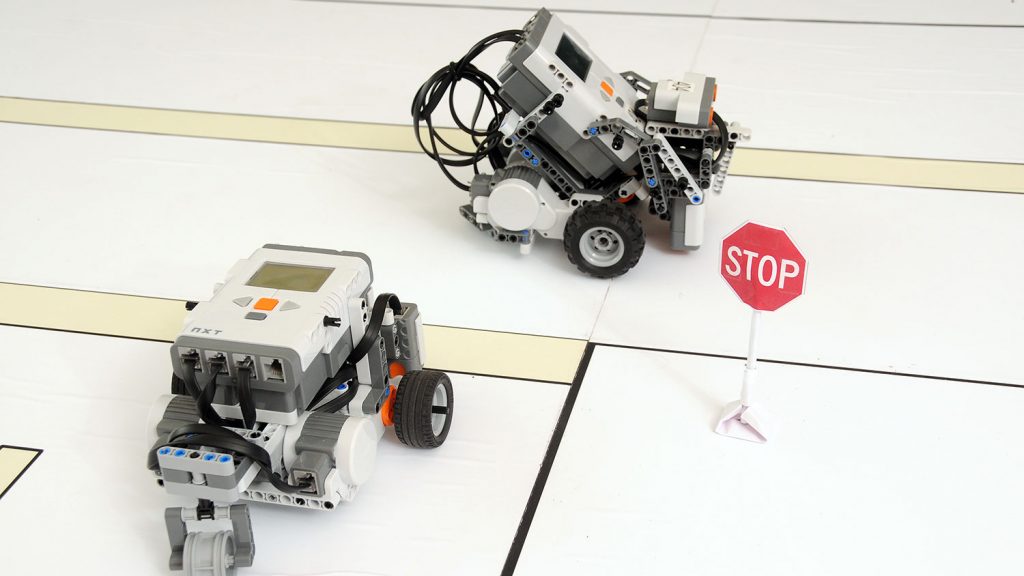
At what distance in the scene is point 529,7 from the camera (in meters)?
6.59

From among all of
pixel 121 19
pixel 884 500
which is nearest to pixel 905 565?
pixel 884 500

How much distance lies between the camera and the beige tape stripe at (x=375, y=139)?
458 cm

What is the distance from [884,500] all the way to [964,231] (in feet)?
5.50

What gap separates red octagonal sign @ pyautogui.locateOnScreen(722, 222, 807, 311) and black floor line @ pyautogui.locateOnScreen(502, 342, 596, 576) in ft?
2.19

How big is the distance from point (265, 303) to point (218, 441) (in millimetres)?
447

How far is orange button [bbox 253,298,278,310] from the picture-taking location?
114 inches

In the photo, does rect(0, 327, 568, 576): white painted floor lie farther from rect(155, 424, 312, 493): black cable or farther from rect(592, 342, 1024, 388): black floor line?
rect(592, 342, 1024, 388): black floor line

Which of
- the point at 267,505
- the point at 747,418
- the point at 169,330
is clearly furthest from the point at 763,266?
the point at 169,330

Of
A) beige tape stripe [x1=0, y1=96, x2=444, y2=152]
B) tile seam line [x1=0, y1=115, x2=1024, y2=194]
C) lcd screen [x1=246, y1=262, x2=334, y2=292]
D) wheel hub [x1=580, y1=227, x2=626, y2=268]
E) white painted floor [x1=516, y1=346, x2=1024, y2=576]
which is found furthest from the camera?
beige tape stripe [x1=0, y1=96, x2=444, y2=152]

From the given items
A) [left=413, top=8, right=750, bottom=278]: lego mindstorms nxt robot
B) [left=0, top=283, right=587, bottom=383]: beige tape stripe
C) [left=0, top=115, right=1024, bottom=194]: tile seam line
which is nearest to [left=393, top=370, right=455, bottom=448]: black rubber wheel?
[left=0, top=283, right=587, bottom=383]: beige tape stripe

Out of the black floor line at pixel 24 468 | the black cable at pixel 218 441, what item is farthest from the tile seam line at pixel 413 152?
the black cable at pixel 218 441

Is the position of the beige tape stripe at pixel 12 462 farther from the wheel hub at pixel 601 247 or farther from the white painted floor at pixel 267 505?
the wheel hub at pixel 601 247

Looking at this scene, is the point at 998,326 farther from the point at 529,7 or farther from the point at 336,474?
the point at 529,7

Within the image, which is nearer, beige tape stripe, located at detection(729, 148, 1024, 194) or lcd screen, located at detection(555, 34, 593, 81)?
lcd screen, located at detection(555, 34, 593, 81)
